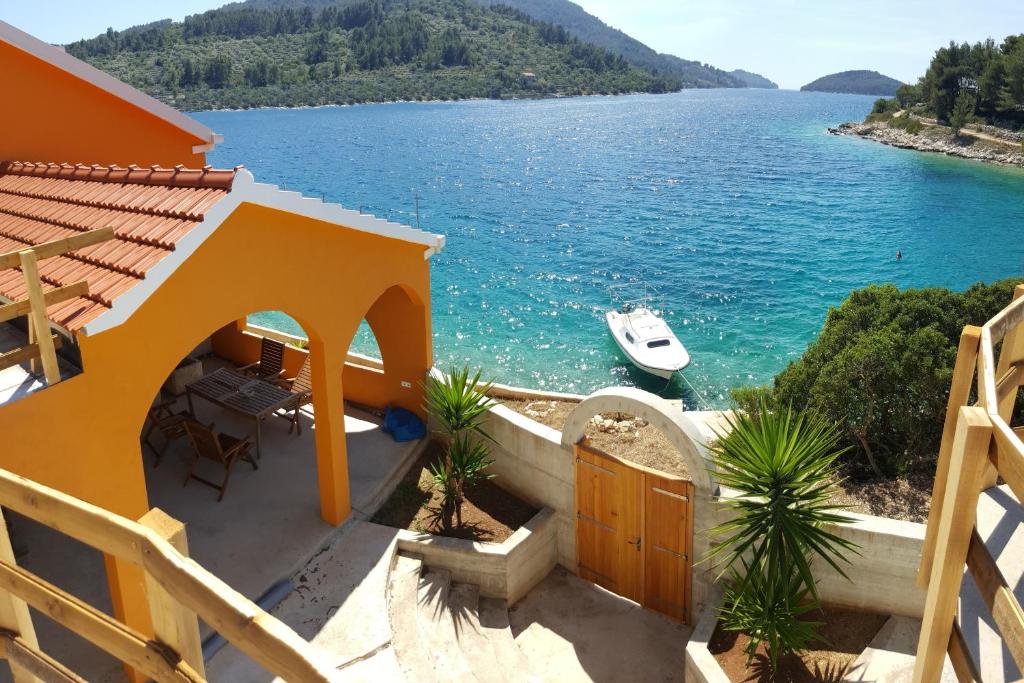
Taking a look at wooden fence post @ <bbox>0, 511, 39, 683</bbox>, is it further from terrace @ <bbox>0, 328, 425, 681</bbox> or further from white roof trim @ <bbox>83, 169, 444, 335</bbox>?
terrace @ <bbox>0, 328, 425, 681</bbox>

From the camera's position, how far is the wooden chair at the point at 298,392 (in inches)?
522

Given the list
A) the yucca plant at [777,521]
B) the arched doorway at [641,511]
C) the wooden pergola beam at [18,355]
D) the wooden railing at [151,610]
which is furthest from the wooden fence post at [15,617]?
the arched doorway at [641,511]

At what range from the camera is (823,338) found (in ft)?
48.8

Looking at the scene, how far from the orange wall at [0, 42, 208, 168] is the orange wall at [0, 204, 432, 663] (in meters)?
6.38

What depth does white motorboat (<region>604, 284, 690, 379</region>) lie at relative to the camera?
23.8m

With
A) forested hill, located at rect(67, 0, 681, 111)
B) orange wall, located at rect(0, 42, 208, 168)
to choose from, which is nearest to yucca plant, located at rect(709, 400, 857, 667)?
orange wall, located at rect(0, 42, 208, 168)

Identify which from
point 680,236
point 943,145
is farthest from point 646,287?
point 943,145

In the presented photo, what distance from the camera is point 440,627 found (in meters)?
10.0

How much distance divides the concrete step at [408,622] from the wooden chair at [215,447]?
2.94 m

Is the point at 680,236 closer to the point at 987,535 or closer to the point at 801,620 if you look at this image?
the point at 801,620

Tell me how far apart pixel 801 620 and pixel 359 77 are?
621 ft

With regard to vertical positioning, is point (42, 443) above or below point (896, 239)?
above

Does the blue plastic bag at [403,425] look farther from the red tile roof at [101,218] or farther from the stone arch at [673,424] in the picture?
the red tile roof at [101,218]

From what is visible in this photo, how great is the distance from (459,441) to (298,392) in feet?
11.0
